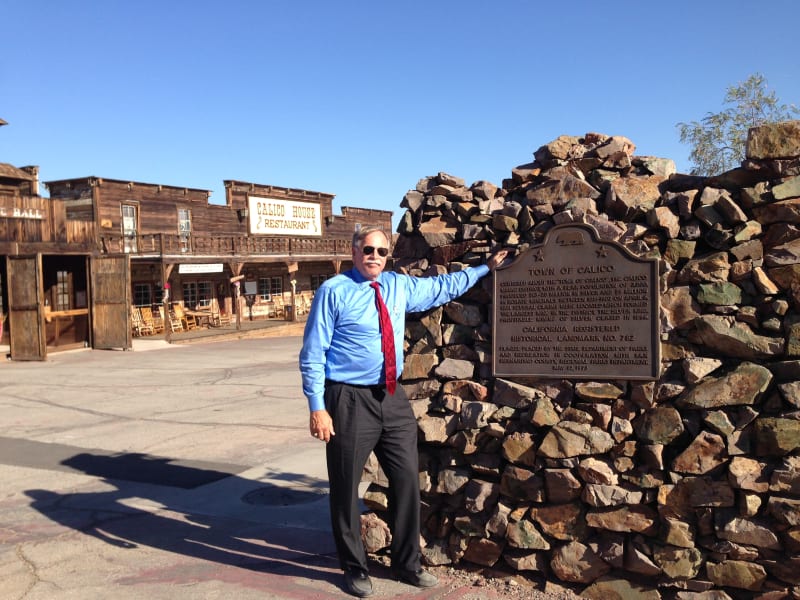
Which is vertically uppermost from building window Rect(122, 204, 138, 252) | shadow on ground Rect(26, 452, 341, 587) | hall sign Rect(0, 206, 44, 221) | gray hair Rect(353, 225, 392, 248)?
building window Rect(122, 204, 138, 252)

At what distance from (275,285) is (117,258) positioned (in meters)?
13.6

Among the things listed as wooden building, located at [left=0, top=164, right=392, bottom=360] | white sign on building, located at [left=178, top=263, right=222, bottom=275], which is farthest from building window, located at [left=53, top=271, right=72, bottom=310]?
white sign on building, located at [left=178, top=263, right=222, bottom=275]

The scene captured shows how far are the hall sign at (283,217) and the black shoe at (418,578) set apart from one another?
28.1 m

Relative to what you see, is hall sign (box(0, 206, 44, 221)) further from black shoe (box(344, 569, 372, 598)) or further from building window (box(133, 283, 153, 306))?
black shoe (box(344, 569, 372, 598))

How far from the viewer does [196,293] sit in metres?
27.6

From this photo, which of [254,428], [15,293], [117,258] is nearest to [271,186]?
[117,258]

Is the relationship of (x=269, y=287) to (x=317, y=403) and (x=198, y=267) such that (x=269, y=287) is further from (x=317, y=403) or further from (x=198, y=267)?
(x=317, y=403)

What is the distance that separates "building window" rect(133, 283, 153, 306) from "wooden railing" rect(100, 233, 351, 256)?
1590 mm

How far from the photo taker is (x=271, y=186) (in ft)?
105

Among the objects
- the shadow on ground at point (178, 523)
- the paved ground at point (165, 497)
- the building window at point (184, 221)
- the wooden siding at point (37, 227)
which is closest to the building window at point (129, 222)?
the building window at point (184, 221)

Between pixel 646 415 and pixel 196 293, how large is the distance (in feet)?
84.4

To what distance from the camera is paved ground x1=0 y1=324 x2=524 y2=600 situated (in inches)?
161

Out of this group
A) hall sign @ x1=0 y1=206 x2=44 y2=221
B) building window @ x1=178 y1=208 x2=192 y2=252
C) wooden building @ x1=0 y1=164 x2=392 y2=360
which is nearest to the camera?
hall sign @ x1=0 y1=206 x2=44 y2=221

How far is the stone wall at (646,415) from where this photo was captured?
11.2 feet
